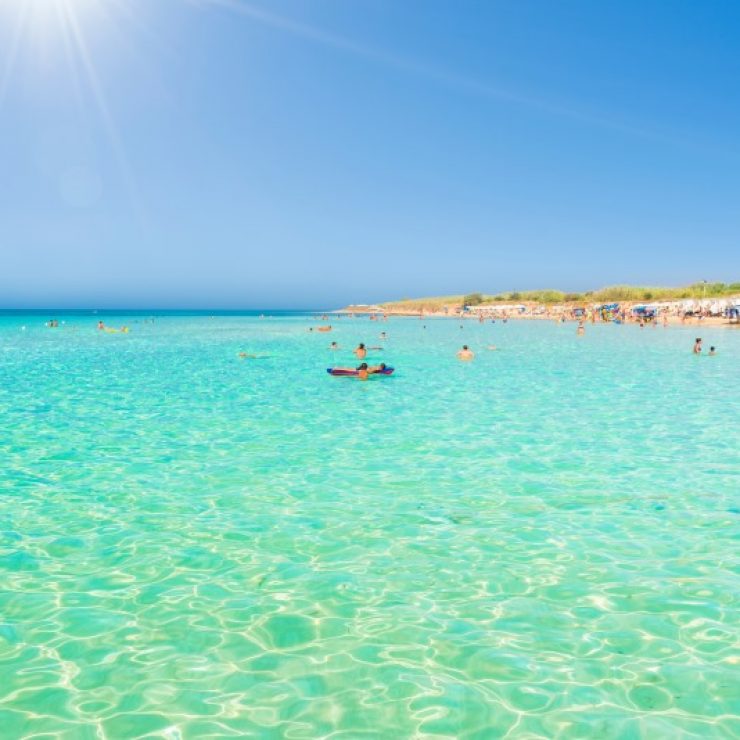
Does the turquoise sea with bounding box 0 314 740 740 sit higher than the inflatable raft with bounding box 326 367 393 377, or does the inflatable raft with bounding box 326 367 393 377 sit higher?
the inflatable raft with bounding box 326 367 393 377

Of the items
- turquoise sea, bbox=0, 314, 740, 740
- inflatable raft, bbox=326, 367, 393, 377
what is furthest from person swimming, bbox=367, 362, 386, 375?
turquoise sea, bbox=0, 314, 740, 740

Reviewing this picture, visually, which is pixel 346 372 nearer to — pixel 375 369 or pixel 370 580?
pixel 375 369

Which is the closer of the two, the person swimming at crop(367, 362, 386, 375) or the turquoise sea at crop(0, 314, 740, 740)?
the turquoise sea at crop(0, 314, 740, 740)

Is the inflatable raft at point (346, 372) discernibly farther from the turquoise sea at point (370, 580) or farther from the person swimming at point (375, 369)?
the turquoise sea at point (370, 580)

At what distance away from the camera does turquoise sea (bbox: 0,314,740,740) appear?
14.5ft

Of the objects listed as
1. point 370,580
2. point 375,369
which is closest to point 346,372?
point 375,369

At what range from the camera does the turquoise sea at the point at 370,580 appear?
174 inches

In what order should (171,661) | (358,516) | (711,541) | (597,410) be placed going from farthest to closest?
(597,410)
(358,516)
(711,541)
(171,661)

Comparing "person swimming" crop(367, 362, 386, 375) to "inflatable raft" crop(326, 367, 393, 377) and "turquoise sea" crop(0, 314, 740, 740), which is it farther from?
"turquoise sea" crop(0, 314, 740, 740)

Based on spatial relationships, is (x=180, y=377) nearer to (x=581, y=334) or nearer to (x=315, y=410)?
(x=315, y=410)

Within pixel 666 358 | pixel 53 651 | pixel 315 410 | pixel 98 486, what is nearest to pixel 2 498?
pixel 98 486

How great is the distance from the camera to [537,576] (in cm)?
644

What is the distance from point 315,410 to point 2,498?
29.3 feet

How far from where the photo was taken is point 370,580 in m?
6.38
